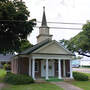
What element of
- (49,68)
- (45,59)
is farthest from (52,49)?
(49,68)

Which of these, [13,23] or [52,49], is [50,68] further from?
[13,23]

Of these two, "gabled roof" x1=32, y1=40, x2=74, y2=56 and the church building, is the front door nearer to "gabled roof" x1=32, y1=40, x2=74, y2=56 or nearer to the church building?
the church building

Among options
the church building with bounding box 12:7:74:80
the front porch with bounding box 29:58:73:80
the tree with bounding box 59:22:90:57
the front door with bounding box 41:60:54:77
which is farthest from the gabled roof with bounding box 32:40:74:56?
the tree with bounding box 59:22:90:57

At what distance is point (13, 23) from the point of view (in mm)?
18641

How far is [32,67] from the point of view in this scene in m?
20.6

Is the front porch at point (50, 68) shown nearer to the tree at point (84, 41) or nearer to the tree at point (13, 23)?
the tree at point (84, 41)

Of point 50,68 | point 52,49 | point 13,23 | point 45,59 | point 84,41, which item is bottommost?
point 50,68

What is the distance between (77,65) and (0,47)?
58526 mm

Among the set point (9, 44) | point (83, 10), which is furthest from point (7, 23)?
point (83, 10)

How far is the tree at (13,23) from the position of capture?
1784 centimetres

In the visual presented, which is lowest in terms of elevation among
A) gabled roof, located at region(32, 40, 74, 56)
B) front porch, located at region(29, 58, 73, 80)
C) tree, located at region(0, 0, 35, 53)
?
front porch, located at region(29, 58, 73, 80)

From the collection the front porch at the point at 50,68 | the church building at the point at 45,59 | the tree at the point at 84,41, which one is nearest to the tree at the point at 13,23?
the church building at the point at 45,59

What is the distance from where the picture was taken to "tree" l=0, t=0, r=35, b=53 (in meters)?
17.8

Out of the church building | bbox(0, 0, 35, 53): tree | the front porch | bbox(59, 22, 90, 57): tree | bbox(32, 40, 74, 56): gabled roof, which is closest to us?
bbox(0, 0, 35, 53): tree
